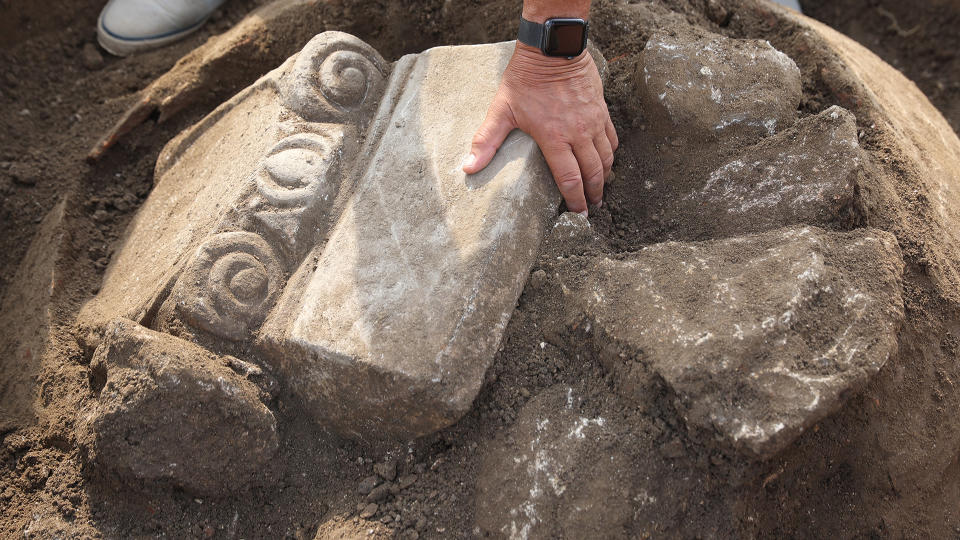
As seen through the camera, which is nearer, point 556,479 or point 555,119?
point 556,479

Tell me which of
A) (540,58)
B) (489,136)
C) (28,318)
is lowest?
(28,318)

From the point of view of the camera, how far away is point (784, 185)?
172 cm

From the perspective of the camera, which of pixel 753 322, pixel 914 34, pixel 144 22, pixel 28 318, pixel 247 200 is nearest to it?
pixel 753 322

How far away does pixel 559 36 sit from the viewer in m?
1.77

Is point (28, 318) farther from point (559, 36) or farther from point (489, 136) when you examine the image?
point (559, 36)

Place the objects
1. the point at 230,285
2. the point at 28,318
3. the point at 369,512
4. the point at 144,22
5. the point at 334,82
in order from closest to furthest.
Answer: the point at 369,512 → the point at 230,285 → the point at 334,82 → the point at 28,318 → the point at 144,22

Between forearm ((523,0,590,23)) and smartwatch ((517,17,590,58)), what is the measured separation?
0.02m

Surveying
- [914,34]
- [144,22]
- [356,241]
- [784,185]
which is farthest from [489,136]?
[914,34]

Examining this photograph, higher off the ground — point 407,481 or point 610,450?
point 610,450

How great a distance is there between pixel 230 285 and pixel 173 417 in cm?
35

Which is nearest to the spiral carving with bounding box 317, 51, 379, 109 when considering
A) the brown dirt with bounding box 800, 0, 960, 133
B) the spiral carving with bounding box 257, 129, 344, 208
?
the spiral carving with bounding box 257, 129, 344, 208

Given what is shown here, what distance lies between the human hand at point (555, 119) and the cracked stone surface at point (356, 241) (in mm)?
45

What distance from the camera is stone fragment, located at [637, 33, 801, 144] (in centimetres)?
187

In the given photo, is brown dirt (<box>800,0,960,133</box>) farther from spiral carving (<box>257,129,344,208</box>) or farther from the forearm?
spiral carving (<box>257,129,344,208</box>)
